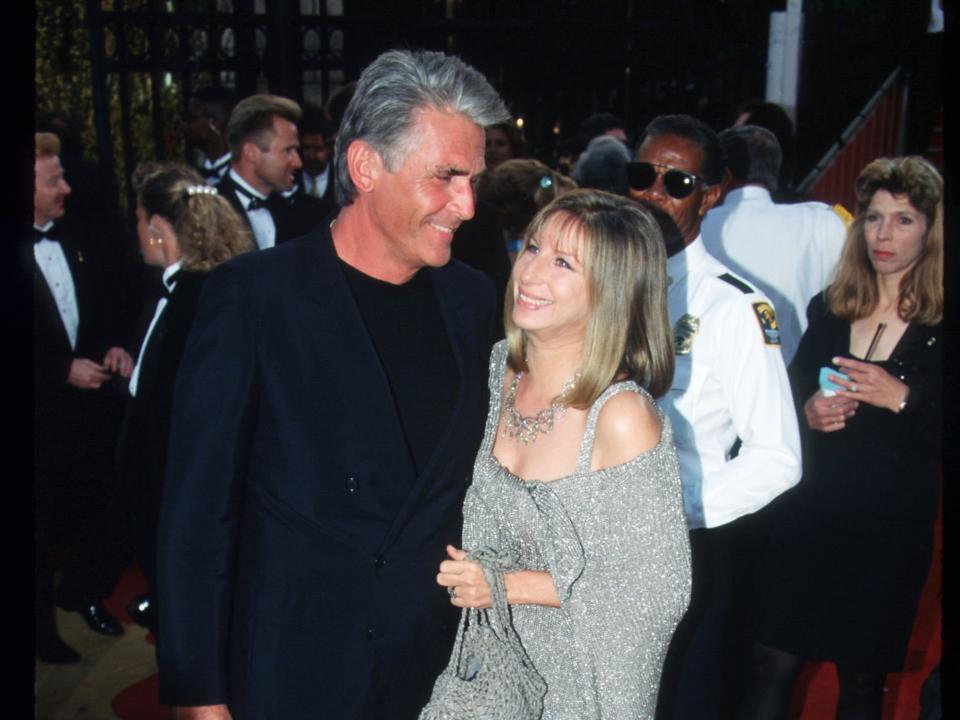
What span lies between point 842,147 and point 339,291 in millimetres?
Result: 8590

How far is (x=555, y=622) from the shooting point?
7.47 ft

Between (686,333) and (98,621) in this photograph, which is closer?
(686,333)

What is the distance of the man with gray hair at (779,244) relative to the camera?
4.31 m

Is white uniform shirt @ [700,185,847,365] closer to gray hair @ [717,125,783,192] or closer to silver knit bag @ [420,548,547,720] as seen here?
gray hair @ [717,125,783,192]

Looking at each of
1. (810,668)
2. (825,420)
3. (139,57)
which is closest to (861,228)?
(825,420)

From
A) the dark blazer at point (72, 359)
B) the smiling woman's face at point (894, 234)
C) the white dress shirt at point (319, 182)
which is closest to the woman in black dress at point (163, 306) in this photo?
the dark blazer at point (72, 359)

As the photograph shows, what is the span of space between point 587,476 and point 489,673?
465 mm

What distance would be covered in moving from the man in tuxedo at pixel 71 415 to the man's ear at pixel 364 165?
2.68m

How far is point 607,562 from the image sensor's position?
217cm

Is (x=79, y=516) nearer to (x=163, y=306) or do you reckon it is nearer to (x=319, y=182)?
(x=163, y=306)

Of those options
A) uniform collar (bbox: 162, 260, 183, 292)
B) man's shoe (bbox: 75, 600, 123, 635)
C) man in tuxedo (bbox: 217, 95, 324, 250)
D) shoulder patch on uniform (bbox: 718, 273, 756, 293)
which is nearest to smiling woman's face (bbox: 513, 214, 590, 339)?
shoulder patch on uniform (bbox: 718, 273, 756, 293)

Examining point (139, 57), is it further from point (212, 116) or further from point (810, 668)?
point (810, 668)

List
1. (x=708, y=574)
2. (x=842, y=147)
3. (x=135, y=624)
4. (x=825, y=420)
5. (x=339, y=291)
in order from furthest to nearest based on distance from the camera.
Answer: (x=842, y=147), (x=135, y=624), (x=825, y=420), (x=708, y=574), (x=339, y=291)

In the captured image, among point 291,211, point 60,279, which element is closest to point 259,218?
point 291,211
